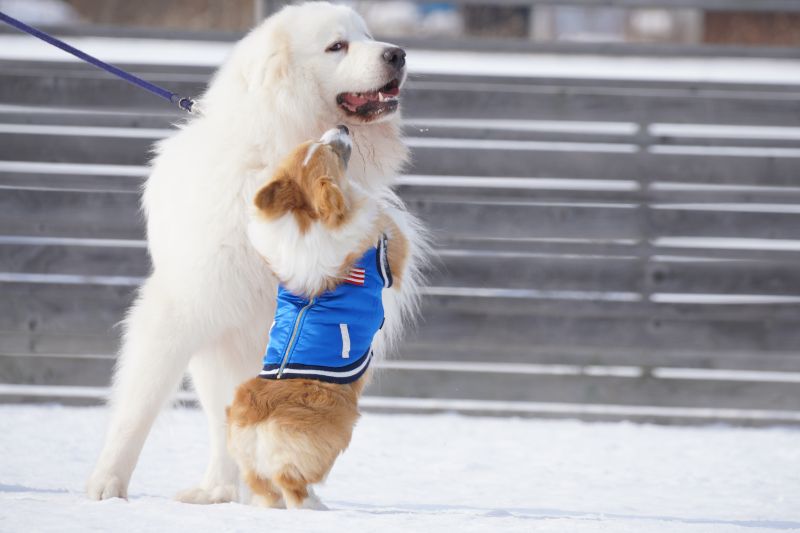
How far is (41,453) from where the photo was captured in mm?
4246

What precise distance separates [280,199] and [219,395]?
0.88 meters

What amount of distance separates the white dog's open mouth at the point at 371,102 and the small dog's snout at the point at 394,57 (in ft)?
0.19

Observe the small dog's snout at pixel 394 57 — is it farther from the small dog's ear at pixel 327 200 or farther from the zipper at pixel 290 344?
the zipper at pixel 290 344

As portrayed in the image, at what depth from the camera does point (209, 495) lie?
10.9ft

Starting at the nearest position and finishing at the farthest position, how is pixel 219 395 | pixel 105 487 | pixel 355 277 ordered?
1. pixel 355 277
2. pixel 105 487
3. pixel 219 395

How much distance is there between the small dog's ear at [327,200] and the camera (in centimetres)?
279

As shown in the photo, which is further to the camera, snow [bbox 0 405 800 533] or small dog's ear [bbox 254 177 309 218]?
small dog's ear [bbox 254 177 309 218]

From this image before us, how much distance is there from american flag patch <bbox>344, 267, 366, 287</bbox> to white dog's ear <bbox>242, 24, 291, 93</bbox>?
69 cm

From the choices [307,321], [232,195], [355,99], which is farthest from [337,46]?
[307,321]

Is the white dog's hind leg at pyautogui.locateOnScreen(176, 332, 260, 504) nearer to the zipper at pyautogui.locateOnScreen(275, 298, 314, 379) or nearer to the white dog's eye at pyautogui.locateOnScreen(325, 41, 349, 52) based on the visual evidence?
the zipper at pyautogui.locateOnScreen(275, 298, 314, 379)

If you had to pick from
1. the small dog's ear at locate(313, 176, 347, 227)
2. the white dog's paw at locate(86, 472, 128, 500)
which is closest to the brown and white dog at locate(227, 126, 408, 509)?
the small dog's ear at locate(313, 176, 347, 227)

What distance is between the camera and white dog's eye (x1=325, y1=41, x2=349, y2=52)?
128 inches

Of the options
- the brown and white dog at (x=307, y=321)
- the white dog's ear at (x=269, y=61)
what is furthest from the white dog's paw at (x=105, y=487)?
the white dog's ear at (x=269, y=61)

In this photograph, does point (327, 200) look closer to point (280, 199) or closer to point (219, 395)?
point (280, 199)
